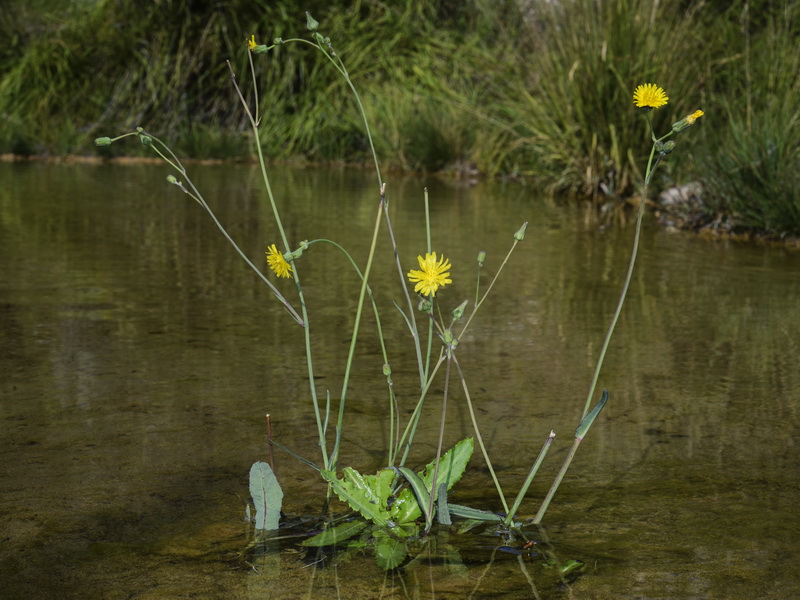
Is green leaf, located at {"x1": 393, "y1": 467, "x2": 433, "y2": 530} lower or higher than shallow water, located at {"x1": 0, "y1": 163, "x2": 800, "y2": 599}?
higher

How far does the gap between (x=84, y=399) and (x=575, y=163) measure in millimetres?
5990

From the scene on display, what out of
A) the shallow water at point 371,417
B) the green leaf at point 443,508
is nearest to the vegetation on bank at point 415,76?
the shallow water at point 371,417

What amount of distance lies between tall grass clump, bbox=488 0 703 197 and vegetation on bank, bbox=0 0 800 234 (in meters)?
0.01

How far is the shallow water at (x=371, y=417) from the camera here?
1.44 metres

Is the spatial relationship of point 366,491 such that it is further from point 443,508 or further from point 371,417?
point 371,417

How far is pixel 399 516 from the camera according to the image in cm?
157

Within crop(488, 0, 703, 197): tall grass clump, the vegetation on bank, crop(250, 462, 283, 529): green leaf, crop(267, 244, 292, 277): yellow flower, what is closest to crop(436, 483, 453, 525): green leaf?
crop(250, 462, 283, 529): green leaf

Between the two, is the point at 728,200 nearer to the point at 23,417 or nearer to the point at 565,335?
the point at 565,335

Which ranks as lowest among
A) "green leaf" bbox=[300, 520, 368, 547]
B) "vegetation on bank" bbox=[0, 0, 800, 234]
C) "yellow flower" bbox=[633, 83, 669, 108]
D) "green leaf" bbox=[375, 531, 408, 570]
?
"green leaf" bbox=[375, 531, 408, 570]

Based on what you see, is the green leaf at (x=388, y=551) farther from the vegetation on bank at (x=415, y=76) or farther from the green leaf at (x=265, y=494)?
the vegetation on bank at (x=415, y=76)

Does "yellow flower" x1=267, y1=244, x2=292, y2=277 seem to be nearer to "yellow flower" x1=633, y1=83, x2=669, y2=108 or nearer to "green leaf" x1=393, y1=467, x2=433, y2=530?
"green leaf" x1=393, y1=467, x2=433, y2=530

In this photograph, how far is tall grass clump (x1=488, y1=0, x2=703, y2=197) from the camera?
23.5ft

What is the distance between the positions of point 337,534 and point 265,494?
12cm

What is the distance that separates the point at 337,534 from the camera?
5.06 feet
